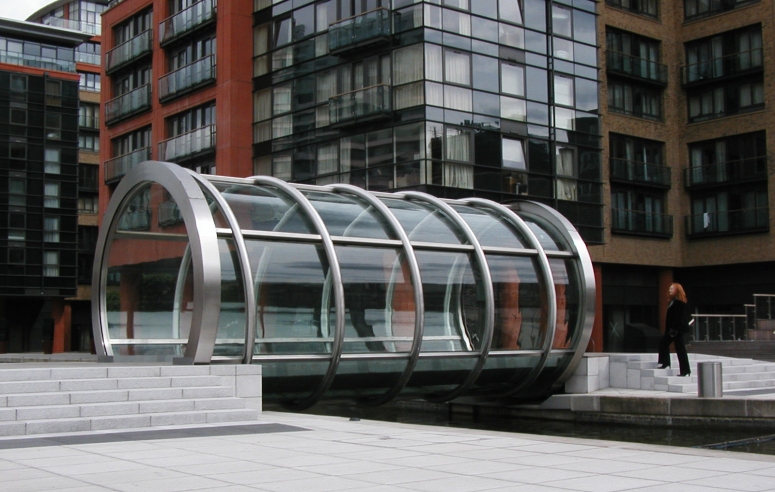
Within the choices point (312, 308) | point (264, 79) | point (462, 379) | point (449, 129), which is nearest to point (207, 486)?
point (312, 308)

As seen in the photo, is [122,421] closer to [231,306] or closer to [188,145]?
[231,306]

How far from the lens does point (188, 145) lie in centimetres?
4556

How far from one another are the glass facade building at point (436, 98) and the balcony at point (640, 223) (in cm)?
183

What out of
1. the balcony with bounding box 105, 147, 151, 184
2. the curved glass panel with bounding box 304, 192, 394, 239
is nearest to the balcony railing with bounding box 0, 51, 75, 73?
the balcony with bounding box 105, 147, 151, 184

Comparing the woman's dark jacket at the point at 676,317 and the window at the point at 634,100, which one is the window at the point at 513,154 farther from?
the woman's dark jacket at the point at 676,317

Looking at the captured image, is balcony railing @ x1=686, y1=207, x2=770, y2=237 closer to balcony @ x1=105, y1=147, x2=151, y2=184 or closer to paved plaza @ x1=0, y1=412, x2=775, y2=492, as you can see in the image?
balcony @ x1=105, y1=147, x2=151, y2=184

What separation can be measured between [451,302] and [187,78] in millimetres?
30325

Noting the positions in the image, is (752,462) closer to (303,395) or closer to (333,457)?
(333,457)

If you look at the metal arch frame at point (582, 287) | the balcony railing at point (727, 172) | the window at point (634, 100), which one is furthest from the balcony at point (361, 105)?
the balcony railing at point (727, 172)

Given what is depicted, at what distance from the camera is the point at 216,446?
10.6m

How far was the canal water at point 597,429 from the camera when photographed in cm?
1498

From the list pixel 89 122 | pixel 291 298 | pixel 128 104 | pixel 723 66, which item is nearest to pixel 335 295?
pixel 291 298

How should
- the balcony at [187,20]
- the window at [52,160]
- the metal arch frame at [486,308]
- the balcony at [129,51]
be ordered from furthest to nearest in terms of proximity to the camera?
1. the window at [52,160]
2. the balcony at [129,51]
3. the balcony at [187,20]
4. the metal arch frame at [486,308]

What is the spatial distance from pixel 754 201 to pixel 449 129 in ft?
54.8
